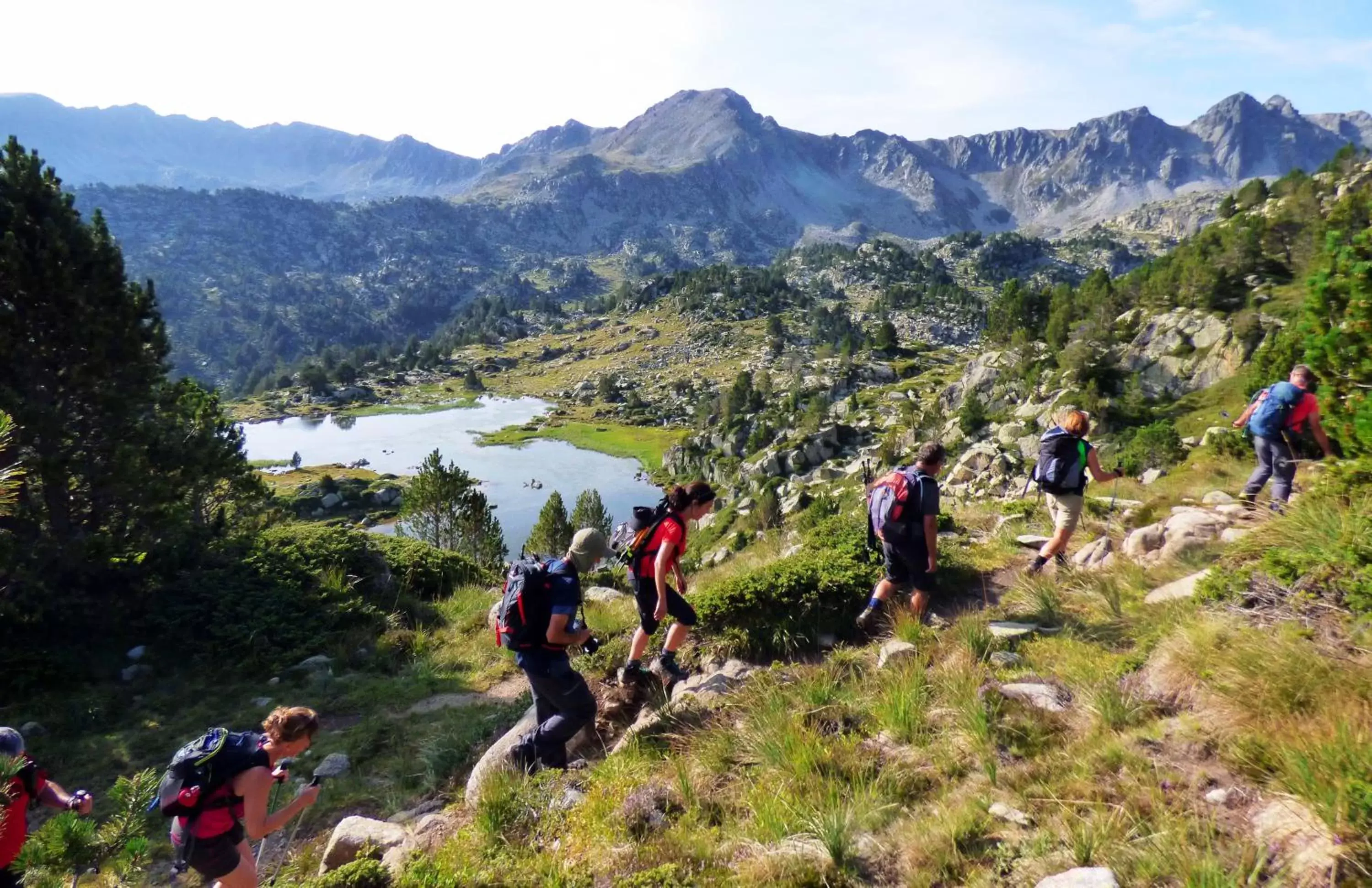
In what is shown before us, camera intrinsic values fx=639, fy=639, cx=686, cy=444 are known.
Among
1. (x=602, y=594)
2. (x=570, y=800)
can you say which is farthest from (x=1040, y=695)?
(x=602, y=594)

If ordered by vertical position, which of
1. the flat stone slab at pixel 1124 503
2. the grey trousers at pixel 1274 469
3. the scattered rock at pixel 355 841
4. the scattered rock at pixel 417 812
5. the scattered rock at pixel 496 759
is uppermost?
the grey trousers at pixel 1274 469

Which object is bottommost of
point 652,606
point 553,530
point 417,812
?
point 553,530

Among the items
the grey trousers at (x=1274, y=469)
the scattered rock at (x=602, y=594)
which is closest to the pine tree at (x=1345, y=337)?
the grey trousers at (x=1274, y=469)

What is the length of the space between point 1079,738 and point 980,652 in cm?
172

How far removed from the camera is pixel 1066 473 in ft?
25.3

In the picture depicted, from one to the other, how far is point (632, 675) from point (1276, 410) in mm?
8596

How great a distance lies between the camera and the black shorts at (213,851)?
4.19m

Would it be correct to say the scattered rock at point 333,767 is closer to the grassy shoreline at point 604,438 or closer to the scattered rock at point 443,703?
the scattered rock at point 443,703

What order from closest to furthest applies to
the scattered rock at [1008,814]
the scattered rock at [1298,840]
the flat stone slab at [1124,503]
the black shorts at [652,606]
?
the scattered rock at [1298,840] → the scattered rock at [1008,814] → the black shorts at [652,606] → the flat stone slab at [1124,503]

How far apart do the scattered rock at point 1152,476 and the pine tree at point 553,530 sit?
33371mm

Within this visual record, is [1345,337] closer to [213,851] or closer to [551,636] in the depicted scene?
[551,636]

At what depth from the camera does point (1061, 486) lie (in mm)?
7723


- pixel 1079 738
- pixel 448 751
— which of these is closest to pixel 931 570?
pixel 1079 738

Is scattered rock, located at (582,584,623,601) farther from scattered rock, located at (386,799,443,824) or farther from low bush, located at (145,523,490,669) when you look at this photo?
scattered rock, located at (386,799,443,824)
